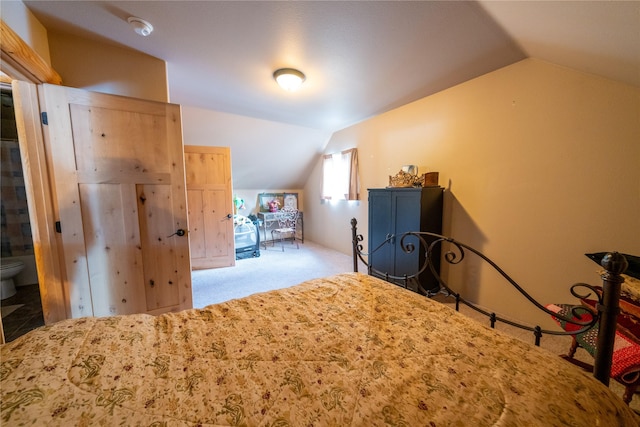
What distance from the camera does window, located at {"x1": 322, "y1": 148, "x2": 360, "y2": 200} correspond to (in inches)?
168

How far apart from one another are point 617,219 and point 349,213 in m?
3.36

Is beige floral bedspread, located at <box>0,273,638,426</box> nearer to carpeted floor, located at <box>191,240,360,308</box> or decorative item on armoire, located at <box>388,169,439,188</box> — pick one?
decorative item on armoire, located at <box>388,169,439,188</box>

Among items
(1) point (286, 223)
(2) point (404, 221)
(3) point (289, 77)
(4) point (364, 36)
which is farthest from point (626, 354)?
(1) point (286, 223)

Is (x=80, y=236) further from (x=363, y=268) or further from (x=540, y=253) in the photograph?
(x=540, y=253)

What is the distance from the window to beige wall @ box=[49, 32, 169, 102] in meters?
2.93

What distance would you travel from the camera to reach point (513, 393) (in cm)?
69

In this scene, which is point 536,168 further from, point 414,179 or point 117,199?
point 117,199

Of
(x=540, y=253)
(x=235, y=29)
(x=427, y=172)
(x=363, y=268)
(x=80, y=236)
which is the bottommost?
(x=363, y=268)

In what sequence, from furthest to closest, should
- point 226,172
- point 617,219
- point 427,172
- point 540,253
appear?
point 226,172 → point 427,172 → point 540,253 → point 617,219

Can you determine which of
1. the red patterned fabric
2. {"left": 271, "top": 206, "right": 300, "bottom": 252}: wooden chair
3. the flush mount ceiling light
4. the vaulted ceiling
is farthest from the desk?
the red patterned fabric

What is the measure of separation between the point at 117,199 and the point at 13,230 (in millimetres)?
2509

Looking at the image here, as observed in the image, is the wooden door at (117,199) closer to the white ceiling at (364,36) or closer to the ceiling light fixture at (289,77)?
the white ceiling at (364,36)

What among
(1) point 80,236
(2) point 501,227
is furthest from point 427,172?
(1) point 80,236

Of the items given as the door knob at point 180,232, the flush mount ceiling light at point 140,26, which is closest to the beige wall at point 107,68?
the flush mount ceiling light at point 140,26
